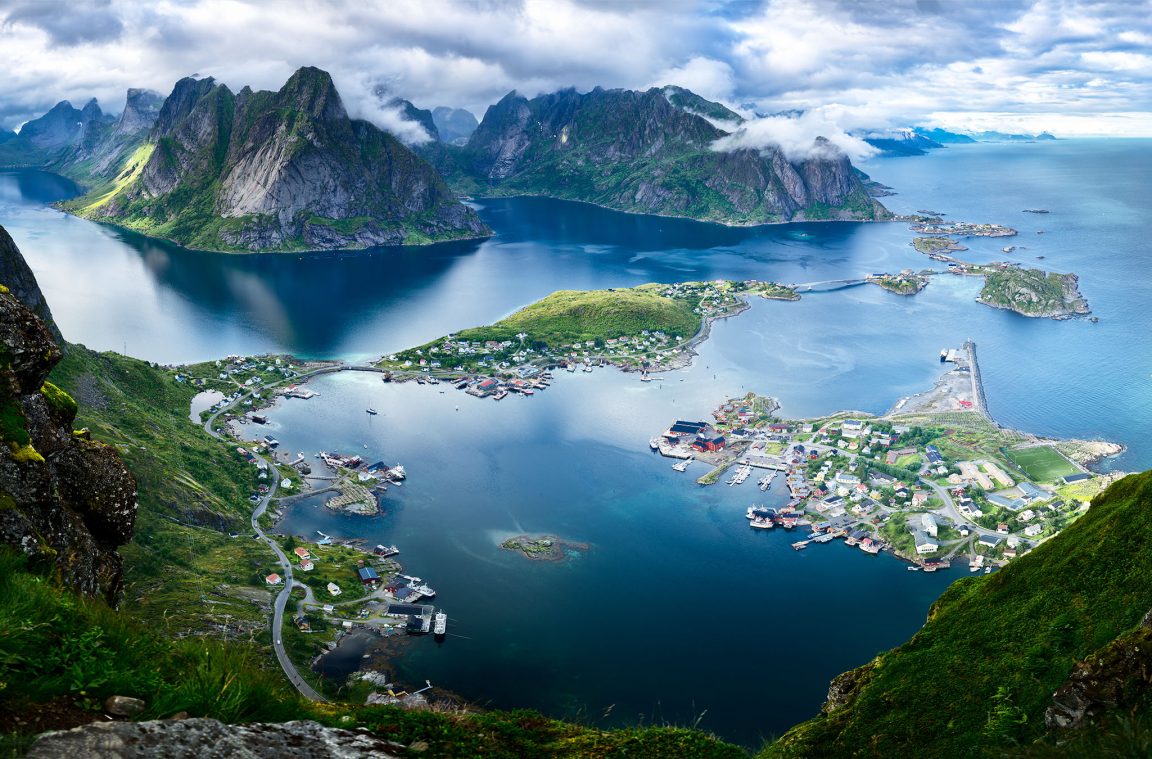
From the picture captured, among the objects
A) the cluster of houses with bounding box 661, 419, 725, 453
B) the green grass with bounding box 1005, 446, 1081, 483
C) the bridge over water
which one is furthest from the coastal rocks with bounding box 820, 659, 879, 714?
the bridge over water

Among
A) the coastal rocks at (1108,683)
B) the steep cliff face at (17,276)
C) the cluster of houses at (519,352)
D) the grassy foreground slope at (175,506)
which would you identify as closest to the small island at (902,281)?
the cluster of houses at (519,352)

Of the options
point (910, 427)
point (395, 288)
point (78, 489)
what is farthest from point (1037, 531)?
point (395, 288)

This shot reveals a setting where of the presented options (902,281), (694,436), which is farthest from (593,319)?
(902,281)

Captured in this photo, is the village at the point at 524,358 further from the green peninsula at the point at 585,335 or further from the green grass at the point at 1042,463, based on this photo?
the green grass at the point at 1042,463

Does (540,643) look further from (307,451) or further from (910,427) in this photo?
(910,427)

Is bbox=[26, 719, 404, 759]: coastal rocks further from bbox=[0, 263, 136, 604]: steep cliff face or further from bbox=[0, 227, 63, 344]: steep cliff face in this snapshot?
bbox=[0, 227, 63, 344]: steep cliff face

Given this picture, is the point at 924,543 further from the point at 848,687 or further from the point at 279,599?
the point at 279,599
